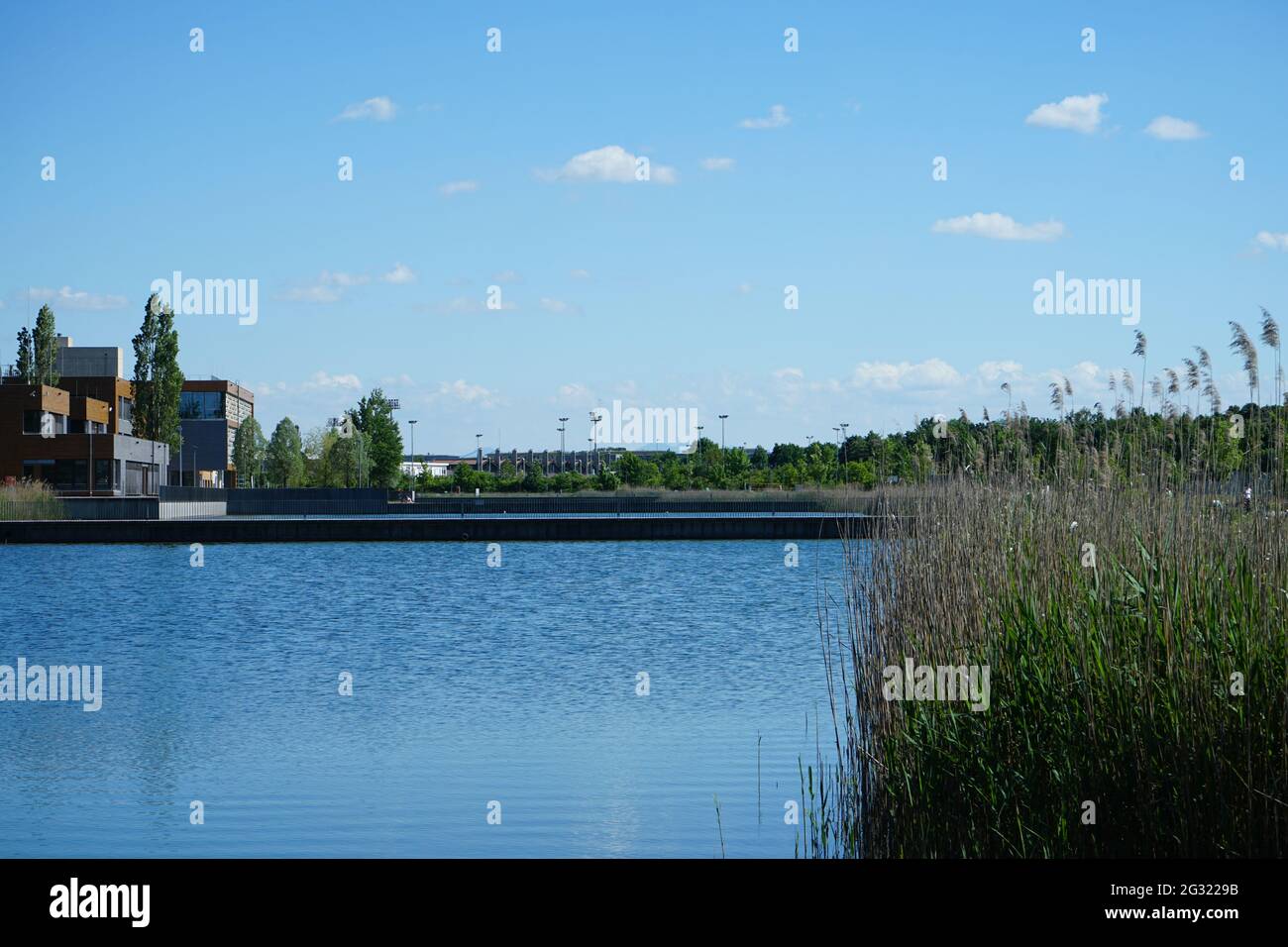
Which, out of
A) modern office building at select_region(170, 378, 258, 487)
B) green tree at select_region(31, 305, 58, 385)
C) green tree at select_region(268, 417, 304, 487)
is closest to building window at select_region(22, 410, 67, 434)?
green tree at select_region(31, 305, 58, 385)

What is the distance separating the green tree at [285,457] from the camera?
92.1 m

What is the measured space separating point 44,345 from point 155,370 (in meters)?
10.2

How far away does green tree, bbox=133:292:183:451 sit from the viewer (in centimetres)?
6162

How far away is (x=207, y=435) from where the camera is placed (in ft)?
318

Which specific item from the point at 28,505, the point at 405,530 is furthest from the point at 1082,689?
the point at 28,505

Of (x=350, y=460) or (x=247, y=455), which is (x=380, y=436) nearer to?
Result: (x=350, y=460)

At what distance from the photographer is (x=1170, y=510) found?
639cm

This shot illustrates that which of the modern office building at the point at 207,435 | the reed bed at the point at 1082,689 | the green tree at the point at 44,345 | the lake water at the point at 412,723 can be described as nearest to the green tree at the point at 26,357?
the green tree at the point at 44,345

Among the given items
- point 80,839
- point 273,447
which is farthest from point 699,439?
point 80,839

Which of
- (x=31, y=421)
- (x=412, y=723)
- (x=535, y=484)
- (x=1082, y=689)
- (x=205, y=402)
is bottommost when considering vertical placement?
(x=412, y=723)

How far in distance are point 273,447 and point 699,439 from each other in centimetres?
3187

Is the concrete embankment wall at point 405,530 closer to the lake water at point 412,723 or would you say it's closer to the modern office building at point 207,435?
the lake water at point 412,723

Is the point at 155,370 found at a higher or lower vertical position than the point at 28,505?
higher
